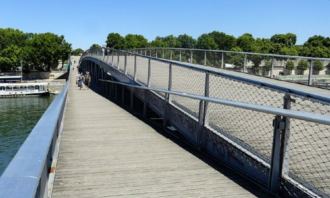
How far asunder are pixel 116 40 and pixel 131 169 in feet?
509

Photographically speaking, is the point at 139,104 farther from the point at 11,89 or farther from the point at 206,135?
the point at 11,89

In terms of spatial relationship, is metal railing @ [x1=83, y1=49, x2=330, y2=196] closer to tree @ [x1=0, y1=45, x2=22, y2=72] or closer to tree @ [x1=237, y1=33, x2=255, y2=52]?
tree @ [x1=237, y1=33, x2=255, y2=52]

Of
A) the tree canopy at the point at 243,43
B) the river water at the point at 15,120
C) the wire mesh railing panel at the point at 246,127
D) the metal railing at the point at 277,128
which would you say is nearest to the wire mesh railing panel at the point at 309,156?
the metal railing at the point at 277,128

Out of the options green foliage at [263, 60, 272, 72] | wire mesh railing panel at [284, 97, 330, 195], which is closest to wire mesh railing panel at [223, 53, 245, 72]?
green foliage at [263, 60, 272, 72]

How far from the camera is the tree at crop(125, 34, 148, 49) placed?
152875 mm

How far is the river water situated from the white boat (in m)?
2.51

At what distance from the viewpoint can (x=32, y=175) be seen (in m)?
2.56

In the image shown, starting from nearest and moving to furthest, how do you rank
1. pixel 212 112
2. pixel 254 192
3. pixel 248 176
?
pixel 254 192 < pixel 248 176 < pixel 212 112

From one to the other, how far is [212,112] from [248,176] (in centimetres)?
234

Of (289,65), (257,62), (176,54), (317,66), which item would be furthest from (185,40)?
(317,66)

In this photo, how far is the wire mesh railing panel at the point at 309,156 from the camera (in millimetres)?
5164

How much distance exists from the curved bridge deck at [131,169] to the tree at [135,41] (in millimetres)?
143714

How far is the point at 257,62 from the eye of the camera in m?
19.3

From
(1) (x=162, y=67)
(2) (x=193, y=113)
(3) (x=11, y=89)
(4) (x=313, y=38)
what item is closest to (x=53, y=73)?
(3) (x=11, y=89)
